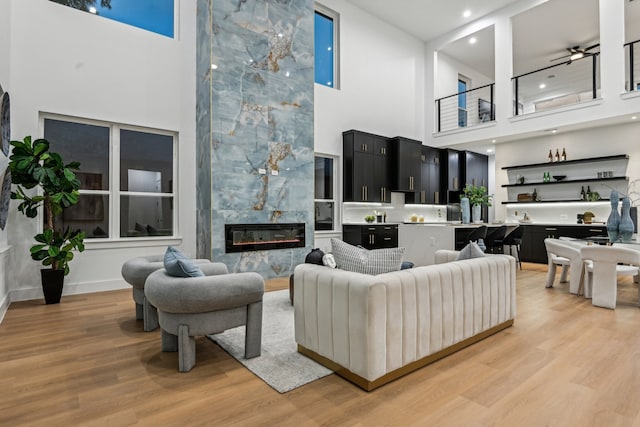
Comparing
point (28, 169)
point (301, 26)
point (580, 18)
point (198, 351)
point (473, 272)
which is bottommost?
point (198, 351)

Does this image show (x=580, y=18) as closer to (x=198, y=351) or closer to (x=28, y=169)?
(x=198, y=351)

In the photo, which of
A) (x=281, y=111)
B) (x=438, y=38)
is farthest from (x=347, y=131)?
(x=438, y=38)

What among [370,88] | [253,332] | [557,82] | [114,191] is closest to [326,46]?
[370,88]

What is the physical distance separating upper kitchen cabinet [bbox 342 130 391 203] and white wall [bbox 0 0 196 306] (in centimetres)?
330

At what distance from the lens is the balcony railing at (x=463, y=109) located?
9.59 meters

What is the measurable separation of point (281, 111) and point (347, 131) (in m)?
2.03

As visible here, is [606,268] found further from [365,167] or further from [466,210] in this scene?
Answer: [365,167]

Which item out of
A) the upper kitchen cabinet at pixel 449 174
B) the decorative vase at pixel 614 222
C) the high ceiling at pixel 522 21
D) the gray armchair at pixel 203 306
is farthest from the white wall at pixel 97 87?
the upper kitchen cabinet at pixel 449 174

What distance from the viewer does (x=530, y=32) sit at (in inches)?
346

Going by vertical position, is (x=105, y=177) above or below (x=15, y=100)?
below

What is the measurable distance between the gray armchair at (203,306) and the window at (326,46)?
243 inches

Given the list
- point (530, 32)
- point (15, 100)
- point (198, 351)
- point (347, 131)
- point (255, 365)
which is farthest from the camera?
point (530, 32)

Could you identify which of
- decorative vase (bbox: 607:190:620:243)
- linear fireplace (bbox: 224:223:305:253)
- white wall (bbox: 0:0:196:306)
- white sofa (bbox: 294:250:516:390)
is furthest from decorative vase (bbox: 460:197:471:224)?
white wall (bbox: 0:0:196:306)

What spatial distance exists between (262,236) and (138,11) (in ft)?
13.3
